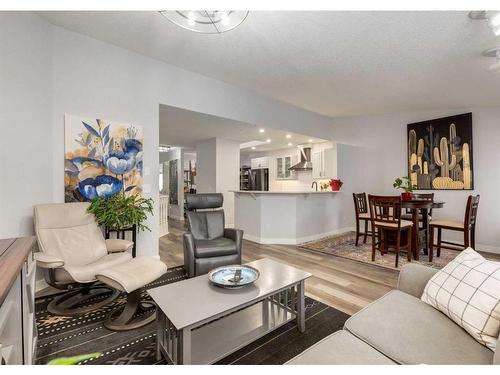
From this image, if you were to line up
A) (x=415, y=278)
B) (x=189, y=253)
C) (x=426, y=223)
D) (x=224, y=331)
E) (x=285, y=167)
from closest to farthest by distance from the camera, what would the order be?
(x=415, y=278) < (x=224, y=331) < (x=189, y=253) < (x=426, y=223) < (x=285, y=167)

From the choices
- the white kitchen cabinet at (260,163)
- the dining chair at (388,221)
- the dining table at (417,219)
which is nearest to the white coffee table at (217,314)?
the dining chair at (388,221)

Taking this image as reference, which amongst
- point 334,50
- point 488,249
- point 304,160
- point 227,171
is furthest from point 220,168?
point 488,249

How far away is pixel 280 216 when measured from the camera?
178 inches

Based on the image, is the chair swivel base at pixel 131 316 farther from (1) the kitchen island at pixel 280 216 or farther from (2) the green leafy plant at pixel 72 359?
(1) the kitchen island at pixel 280 216

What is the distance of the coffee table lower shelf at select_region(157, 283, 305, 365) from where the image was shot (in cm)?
138

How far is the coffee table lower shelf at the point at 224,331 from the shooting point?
1377 mm

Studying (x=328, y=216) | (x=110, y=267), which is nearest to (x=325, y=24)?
(x=110, y=267)

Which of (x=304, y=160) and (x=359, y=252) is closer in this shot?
(x=359, y=252)

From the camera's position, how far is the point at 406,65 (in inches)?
117

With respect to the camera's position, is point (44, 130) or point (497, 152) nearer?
point (44, 130)

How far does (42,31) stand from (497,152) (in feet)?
21.0

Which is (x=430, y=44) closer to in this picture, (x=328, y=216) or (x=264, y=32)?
(x=264, y=32)

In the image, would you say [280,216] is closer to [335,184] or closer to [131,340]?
[335,184]

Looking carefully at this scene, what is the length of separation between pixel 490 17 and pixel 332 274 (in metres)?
2.87
